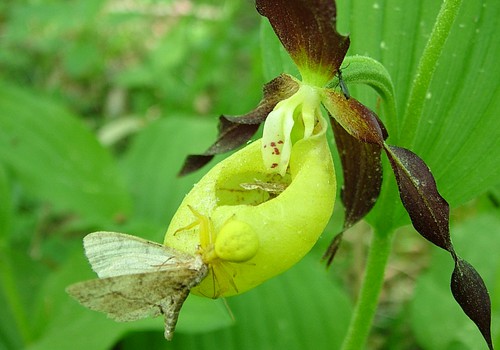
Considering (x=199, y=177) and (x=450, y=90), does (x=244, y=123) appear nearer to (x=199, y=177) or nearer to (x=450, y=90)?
(x=450, y=90)

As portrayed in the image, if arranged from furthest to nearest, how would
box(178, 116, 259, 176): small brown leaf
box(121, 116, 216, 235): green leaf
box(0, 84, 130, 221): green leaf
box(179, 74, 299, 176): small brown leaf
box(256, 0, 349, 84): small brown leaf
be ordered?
box(121, 116, 216, 235): green leaf → box(0, 84, 130, 221): green leaf → box(178, 116, 259, 176): small brown leaf → box(179, 74, 299, 176): small brown leaf → box(256, 0, 349, 84): small brown leaf

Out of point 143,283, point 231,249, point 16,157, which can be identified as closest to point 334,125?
point 231,249

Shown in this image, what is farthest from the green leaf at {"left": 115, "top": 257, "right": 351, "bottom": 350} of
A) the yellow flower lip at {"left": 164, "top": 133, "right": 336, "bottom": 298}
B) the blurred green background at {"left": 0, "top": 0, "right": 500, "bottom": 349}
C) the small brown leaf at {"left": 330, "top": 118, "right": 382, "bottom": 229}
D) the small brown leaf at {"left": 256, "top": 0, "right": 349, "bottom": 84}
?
the small brown leaf at {"left": 256, "top": 0, "right": 349, "bottom": 84}

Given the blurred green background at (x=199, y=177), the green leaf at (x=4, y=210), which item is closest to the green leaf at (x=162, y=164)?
the blurred green background at (x=199, y=177)

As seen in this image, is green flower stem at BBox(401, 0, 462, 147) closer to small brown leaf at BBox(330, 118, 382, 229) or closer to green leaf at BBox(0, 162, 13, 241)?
small brown leaf at BBox(330, 118, 382, 229)

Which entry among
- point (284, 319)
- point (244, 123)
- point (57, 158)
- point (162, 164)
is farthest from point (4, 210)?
point (244, 123)

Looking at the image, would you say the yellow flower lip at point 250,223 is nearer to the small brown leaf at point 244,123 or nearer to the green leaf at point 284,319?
the small brown leaf at point 244,123
